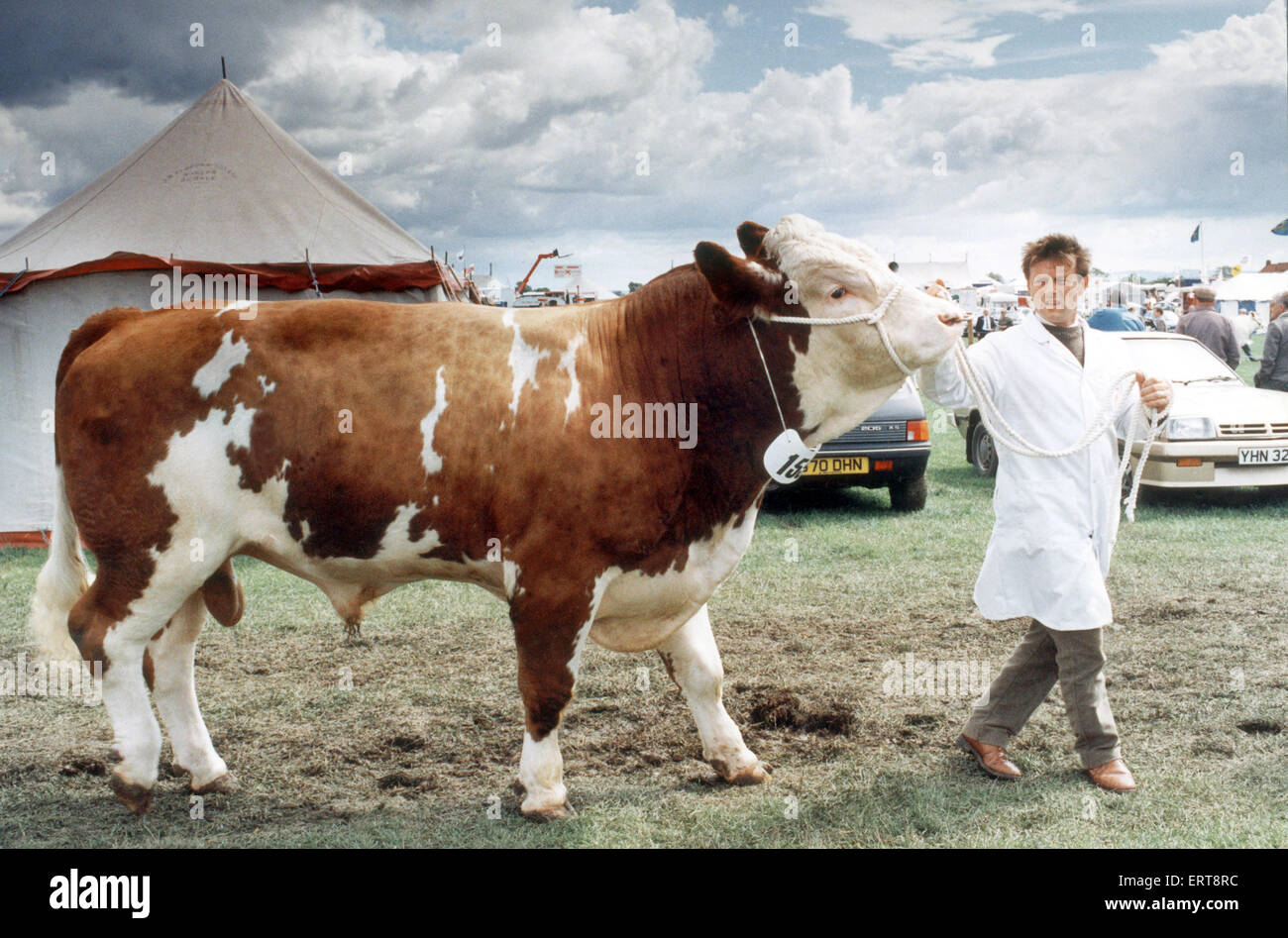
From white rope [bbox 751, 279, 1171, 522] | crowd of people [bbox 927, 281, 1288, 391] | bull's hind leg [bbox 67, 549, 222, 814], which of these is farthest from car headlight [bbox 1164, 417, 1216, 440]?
bull's hind leg [bbox 67, 549, 222, 814]

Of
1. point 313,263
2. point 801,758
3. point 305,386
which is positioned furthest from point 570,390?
point 313,263

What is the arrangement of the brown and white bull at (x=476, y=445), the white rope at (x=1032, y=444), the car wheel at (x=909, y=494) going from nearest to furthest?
the brown and white bull at (x=476, y=445)
the white rope at (x=1032, y=444)
the car wheel at (x=909, y=494)

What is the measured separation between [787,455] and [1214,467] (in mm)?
7373

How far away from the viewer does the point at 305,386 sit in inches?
141

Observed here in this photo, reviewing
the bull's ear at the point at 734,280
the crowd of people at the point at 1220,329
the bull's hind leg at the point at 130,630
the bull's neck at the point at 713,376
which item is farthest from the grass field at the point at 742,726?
the crowd of people at the point at 1220,329

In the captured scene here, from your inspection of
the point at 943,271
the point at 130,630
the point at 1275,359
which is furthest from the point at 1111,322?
the point at 943,271

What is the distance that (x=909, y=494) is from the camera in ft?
32.3

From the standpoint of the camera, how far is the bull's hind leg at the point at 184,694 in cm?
399

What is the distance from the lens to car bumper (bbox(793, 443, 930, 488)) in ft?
30.8

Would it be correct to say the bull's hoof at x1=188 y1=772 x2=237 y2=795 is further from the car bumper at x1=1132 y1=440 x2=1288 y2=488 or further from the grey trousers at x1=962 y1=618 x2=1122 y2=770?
the car bumper at x1=1132 y1=440 x2=1288 y2=488

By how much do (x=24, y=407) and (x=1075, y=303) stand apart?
328 inches

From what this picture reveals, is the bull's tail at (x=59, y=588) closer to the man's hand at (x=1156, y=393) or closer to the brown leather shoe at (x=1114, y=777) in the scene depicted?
the brown leather shoe at (x=1114, y=777)

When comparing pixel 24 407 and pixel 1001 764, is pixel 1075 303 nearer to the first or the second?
pixel 1001 764

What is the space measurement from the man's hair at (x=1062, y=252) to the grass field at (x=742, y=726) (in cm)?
195
